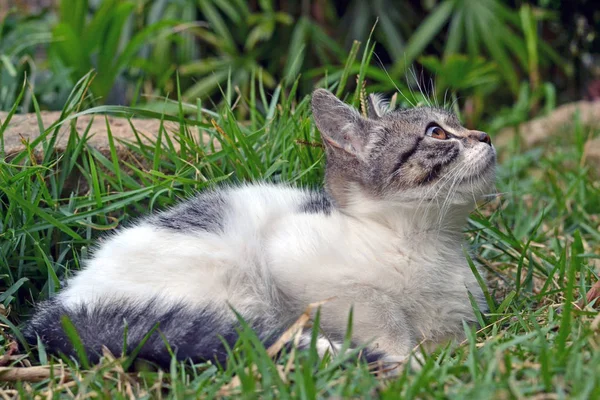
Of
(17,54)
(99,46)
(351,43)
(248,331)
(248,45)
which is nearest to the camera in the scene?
(248,331)

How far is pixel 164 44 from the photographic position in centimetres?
566

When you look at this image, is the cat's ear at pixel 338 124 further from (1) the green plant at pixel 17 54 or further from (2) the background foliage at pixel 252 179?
(1) the green plant at pixel 17 54

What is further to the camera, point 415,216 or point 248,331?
point 415,216

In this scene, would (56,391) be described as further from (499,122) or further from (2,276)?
(499,122)

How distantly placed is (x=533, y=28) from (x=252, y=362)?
192 inches

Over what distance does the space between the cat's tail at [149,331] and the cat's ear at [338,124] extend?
670mm

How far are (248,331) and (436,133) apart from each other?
92cm

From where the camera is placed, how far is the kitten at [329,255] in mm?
1893

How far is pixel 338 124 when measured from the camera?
224 centimetres

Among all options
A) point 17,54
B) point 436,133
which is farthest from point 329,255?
point 17,54

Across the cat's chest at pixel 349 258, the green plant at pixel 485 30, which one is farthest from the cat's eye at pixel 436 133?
the green plant at pixel 485 30

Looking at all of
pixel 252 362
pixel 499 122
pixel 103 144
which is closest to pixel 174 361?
pixel 252 362

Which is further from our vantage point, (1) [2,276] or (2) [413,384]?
(1) [2,276]

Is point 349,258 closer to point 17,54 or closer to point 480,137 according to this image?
point 480,137
